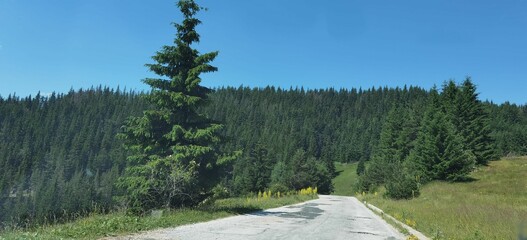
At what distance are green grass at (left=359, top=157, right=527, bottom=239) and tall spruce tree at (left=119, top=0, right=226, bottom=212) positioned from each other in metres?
10.2

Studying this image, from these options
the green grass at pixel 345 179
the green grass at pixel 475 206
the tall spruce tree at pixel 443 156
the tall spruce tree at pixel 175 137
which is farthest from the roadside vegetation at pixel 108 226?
the green grass at pixel 345 179

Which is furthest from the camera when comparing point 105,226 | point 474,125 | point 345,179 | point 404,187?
point 345,179

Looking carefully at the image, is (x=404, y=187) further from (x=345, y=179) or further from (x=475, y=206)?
(x=345, y=179)

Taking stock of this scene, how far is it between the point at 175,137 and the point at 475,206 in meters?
17.0

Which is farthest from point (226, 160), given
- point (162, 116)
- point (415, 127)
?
point (415, 127)

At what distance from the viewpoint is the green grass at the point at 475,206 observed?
46.1 feet

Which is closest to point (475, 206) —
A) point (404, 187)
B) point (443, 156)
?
point (404, 187)

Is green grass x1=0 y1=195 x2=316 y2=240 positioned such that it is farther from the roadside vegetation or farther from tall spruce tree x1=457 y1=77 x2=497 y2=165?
tall spruce tree x1=457 y1=77 x2=497 y2=165

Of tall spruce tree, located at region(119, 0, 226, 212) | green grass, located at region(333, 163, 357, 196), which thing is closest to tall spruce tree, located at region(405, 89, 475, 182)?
tall spruce tree, located at region(119, 0, 226, 212)

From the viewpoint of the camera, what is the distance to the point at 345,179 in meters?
133

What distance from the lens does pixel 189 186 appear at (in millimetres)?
18938

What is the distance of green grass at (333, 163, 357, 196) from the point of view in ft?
394

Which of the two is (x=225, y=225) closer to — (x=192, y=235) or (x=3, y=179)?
(x=192, y=235)

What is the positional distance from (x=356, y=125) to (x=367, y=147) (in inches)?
1464
